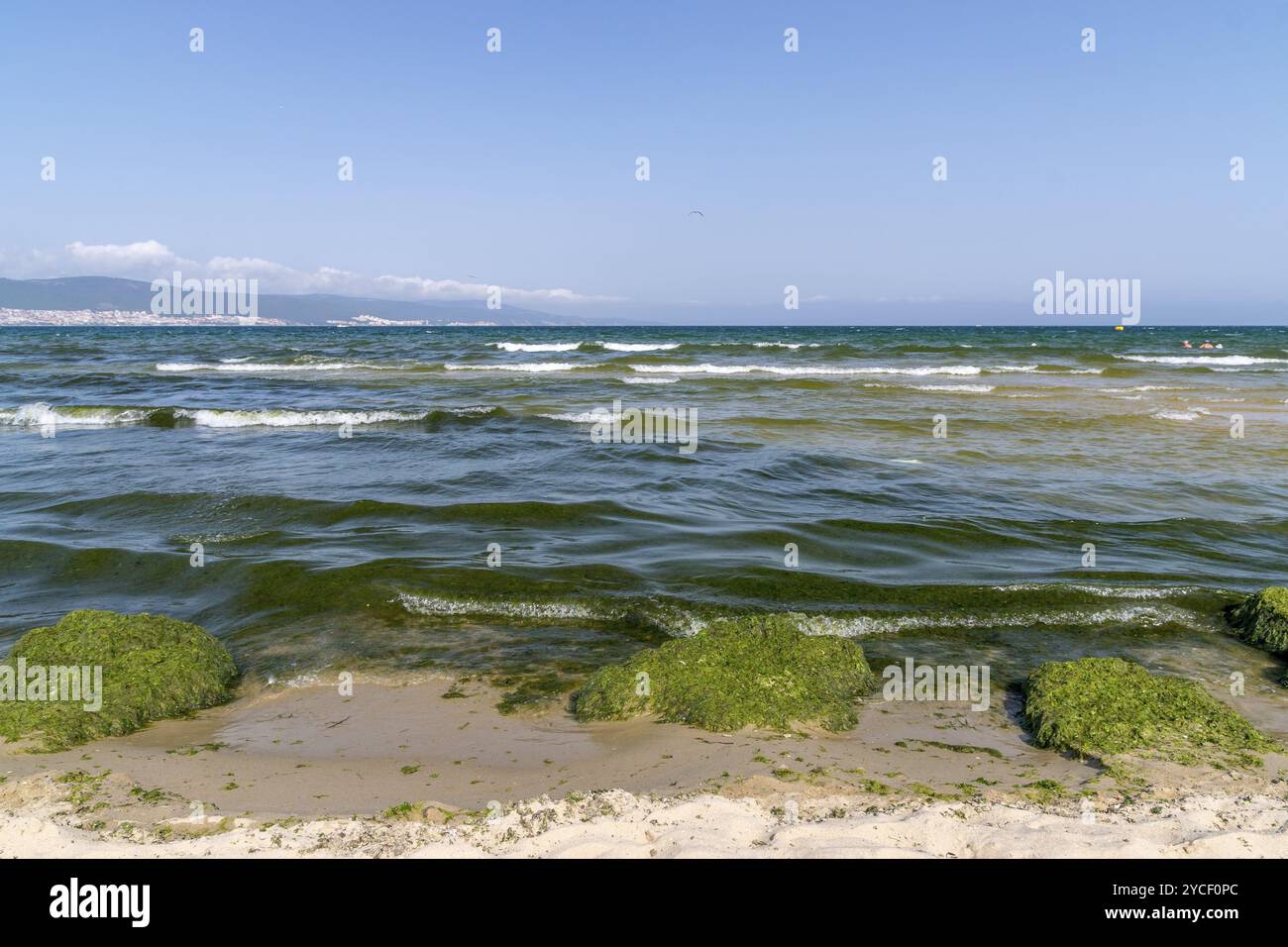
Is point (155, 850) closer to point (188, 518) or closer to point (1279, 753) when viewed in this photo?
point (1279, 753)

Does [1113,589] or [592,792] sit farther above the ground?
[1113,589]

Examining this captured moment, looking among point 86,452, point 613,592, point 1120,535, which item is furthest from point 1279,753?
point 86,452

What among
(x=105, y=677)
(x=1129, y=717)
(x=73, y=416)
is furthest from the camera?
(x=73, y=416)

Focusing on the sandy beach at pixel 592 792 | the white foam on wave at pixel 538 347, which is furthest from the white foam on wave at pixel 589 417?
the white foam on wave at pixel 538 347

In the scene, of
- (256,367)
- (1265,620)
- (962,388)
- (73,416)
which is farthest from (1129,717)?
(256,367)

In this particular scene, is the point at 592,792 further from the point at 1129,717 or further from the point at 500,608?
the point at 500,608

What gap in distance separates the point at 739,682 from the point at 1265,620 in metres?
4.48

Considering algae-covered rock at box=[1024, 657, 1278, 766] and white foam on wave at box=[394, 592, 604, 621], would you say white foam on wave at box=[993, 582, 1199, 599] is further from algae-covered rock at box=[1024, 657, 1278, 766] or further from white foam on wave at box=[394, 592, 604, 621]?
white foam on wave at box=[394, 592, 604, 621]

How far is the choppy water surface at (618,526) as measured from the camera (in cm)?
709

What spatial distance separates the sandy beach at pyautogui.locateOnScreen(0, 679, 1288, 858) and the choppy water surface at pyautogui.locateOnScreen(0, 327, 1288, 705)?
1198 mm

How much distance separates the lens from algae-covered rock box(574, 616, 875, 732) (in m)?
5.19

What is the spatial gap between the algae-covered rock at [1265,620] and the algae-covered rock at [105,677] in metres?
7.74

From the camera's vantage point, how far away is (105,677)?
17.8ft

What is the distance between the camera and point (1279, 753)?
4676 mm
